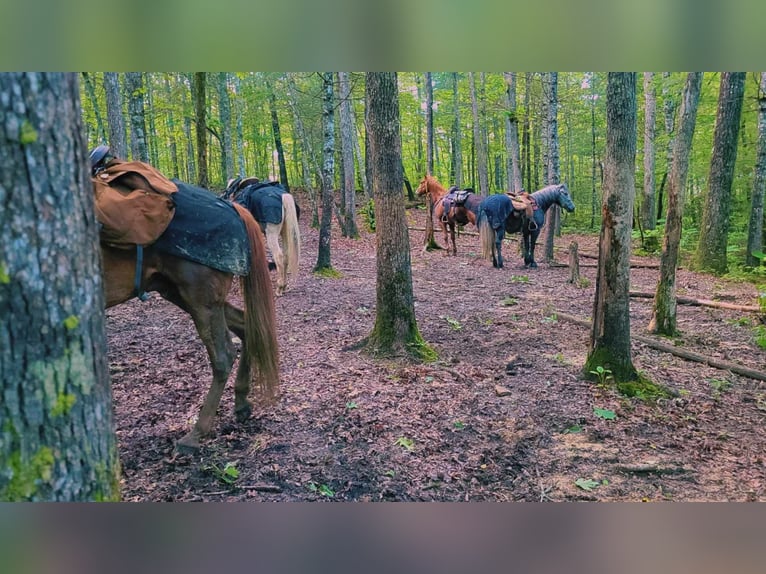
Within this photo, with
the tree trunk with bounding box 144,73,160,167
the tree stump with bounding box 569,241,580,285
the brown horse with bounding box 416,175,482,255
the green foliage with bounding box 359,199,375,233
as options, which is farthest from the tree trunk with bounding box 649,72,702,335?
the green foliage with bounding box 359,199,375,233

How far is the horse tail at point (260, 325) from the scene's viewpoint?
2.26 metres

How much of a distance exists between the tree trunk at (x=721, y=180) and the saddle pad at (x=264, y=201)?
444cm

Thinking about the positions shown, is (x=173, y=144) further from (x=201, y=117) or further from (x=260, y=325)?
(x=260, y=325)

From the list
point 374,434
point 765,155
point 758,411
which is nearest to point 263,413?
point 374,434

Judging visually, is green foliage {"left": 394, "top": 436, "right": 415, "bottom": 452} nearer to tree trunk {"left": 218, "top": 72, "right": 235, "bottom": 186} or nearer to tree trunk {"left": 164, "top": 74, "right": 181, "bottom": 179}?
tree trunk {"left": 218, "top": 72, "right": 235, "bottom": 186}

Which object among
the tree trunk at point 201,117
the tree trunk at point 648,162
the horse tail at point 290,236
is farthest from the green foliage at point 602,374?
the tree trunk at point 648,162

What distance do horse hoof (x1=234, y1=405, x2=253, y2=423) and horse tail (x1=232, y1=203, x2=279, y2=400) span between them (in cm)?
12

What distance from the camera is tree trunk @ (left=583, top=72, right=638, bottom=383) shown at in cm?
233

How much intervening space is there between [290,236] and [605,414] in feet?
8.62

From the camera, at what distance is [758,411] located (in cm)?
232

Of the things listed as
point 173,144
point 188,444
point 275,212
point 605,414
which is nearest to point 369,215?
point 173,144

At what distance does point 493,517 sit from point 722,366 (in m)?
2.41

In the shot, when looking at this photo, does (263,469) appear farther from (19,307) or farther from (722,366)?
(722,366)

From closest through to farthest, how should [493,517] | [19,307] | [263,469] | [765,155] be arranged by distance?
1. [19,307]
2. [493,517]
3. [263,469]
4. [765,155]
